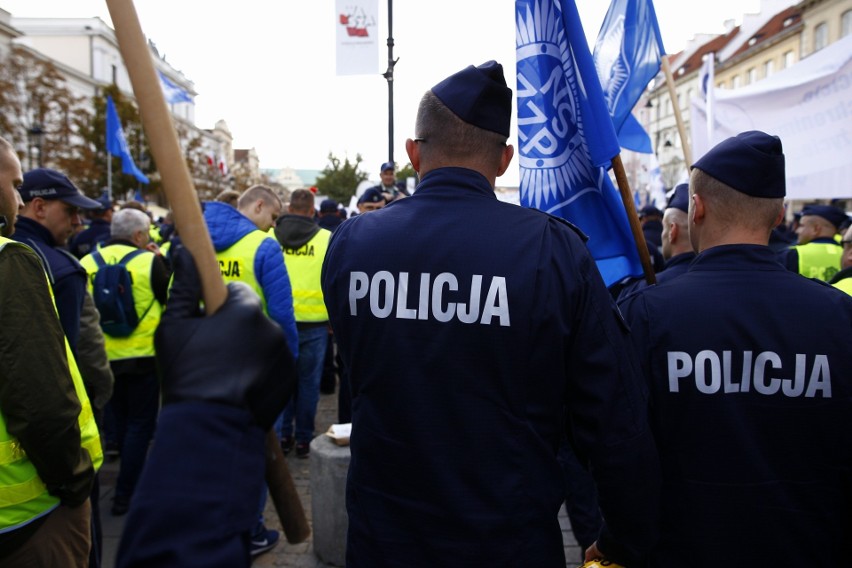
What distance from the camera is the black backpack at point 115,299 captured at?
15.6 feet

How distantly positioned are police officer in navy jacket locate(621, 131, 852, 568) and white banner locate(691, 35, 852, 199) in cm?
370

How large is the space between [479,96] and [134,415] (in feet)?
13.0

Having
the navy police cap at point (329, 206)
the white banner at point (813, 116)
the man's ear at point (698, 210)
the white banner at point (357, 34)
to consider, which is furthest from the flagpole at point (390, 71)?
the man's ear at point (698, 210)

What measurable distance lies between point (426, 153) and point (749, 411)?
4.15 ft

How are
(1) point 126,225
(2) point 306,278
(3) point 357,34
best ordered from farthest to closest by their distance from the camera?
(3) point 357,34, (2) point 306,278, (1) point 126,225

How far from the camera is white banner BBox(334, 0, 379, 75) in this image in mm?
8523

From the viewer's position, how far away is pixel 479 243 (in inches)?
73.5

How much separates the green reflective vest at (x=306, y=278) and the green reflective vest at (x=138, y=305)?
116cm

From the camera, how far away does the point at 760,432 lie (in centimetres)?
195

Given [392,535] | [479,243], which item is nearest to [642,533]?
[392,535]

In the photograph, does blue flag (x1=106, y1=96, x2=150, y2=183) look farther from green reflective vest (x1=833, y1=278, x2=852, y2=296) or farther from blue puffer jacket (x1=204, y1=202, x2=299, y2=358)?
green reflective vest (x1=833, y1=278, x2=852, y2=296)

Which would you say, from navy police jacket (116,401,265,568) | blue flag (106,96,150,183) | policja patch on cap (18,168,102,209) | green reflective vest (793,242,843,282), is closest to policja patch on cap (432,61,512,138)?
navy police jacket (116,401,265,568)

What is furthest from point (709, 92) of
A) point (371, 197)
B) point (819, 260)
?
point (371, 197)

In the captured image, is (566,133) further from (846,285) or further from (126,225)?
(126,225)
